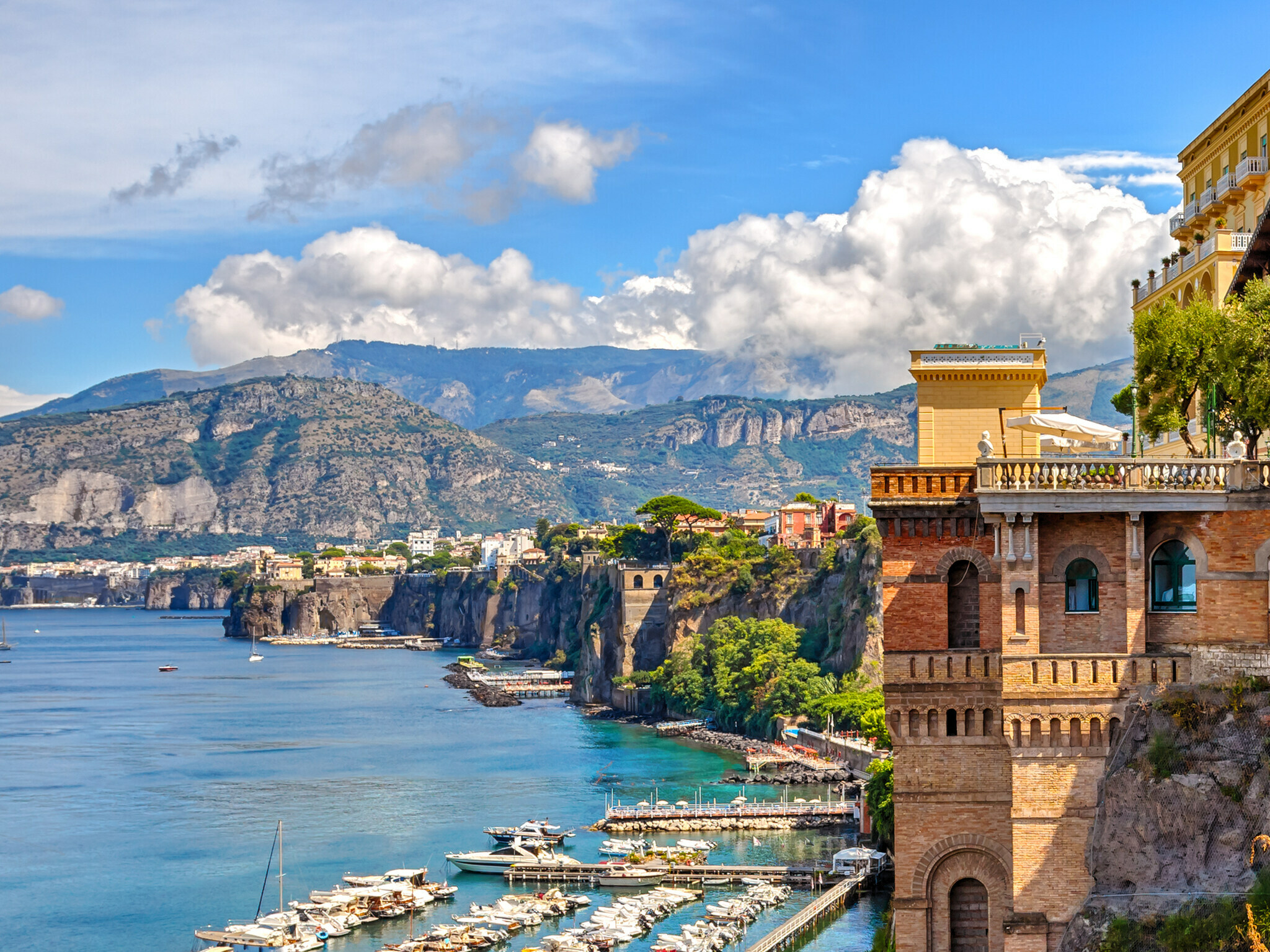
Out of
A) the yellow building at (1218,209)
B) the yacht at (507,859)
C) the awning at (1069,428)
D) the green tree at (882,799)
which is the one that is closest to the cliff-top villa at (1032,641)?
the awning at (1069,428)

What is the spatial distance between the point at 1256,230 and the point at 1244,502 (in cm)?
1521

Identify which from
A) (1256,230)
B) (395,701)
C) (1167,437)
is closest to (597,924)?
(1167,437)

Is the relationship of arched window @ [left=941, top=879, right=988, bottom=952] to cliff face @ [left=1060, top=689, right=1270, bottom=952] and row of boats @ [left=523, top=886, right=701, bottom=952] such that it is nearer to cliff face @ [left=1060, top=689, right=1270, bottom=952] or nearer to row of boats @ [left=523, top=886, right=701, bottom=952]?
cliff face @ [left=1060, top=689, right=1270, bottom=952]

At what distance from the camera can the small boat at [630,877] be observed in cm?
8975

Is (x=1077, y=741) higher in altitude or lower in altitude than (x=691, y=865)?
higher

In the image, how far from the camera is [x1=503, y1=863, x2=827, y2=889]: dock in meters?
88.2

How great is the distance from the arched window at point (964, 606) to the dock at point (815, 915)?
39756mm

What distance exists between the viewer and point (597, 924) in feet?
263

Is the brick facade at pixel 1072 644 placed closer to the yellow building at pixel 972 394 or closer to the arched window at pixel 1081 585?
the arched window at pixel 1081 585

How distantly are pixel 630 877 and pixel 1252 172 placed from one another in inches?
2064

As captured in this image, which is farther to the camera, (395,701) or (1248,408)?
(395,701)

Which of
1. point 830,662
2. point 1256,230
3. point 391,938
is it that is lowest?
point 391,938

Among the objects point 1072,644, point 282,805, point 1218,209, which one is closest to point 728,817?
point 282,805

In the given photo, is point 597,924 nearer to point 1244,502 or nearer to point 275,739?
point 1244,502
